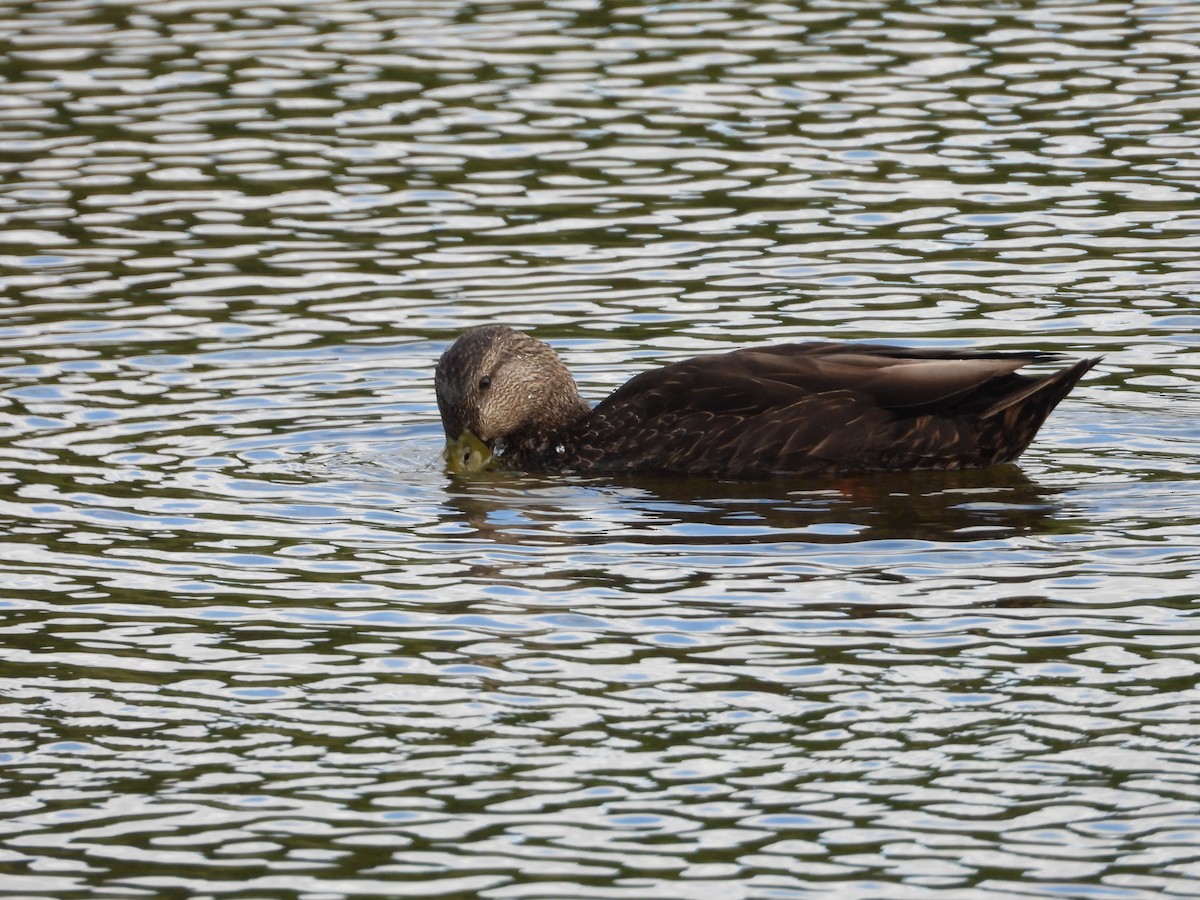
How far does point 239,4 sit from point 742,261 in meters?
9.84

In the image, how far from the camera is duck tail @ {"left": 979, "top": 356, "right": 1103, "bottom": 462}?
12195 mm

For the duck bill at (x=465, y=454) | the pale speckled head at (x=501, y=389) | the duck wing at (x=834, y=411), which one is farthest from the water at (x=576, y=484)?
the pale speckled head at (x=501, y=389)

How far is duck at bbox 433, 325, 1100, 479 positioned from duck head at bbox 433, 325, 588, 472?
0.36m

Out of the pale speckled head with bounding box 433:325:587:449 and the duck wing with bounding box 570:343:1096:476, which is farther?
the pale speckled head with bounding box 433:325:587:449

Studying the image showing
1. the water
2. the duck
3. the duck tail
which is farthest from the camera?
the duck

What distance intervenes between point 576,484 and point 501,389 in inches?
33.4

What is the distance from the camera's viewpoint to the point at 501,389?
525 inches

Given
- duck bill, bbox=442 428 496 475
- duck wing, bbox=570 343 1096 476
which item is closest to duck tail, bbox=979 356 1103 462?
duck wing, bbox=570 343 1096 476

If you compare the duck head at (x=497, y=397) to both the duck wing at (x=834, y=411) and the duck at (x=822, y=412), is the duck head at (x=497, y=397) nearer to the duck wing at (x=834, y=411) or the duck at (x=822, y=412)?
the duck at (x=822, y=412)

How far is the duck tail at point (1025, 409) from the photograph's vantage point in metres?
12.2

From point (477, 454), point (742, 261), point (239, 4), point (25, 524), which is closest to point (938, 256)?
point (742, 261)

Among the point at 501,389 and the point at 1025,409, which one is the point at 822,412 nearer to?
the point at 1025,409

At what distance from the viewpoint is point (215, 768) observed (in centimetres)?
845

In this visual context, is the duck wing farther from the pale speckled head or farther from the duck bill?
the duck bill
